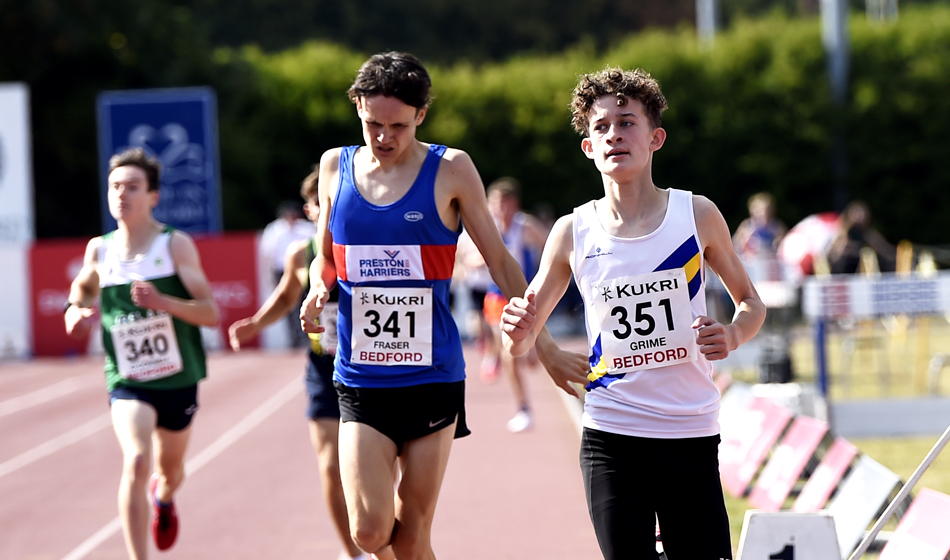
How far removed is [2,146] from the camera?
2172 centimetres

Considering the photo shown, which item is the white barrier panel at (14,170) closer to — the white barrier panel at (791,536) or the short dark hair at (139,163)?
the short dark hair at (139,163)

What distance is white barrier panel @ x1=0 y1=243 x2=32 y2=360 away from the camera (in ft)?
67.9

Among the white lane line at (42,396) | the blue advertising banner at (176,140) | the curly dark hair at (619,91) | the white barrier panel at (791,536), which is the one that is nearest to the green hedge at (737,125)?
the blue advertising banner at (176,140)

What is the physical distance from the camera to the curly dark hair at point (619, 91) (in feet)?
12.7

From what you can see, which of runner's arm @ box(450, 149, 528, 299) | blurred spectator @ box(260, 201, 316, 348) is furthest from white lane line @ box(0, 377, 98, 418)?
runner's arm @ box(450, 149, 528, 299)

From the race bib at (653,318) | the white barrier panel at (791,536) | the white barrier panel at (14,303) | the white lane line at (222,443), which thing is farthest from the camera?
the white barrier panel at (14,303)

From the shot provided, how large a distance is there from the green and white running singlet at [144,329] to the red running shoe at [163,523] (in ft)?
2.28

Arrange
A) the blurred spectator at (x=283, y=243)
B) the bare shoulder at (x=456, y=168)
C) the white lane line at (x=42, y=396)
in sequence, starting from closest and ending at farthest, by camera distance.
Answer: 1. the bare shoulder at (x=456, y=168)
2. the white lane line at (x=42, y=396)
3. the blurred spectator at (x=283, y=243)

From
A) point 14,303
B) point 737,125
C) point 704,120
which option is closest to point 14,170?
point 14,303

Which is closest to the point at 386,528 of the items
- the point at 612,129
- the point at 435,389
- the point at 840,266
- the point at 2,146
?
the point at 435,389

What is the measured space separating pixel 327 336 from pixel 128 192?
1.18m

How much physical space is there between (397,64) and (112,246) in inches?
90.5

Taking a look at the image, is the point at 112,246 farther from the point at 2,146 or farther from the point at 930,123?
the point at 930,123

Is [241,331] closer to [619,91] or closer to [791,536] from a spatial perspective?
[619,91]
